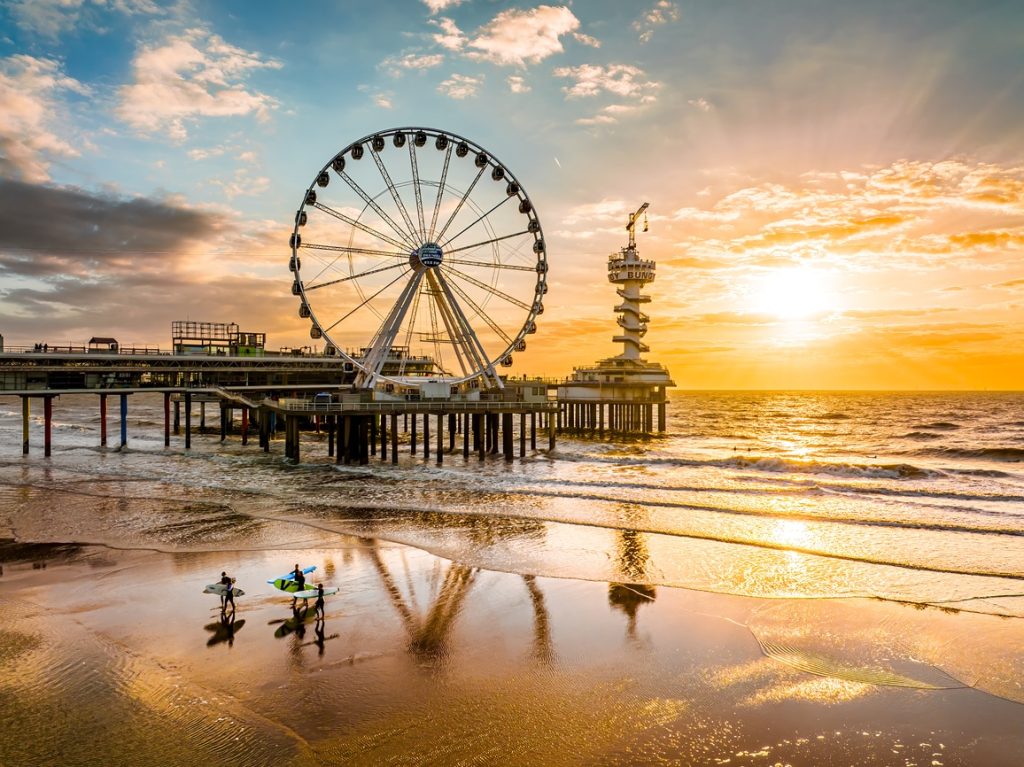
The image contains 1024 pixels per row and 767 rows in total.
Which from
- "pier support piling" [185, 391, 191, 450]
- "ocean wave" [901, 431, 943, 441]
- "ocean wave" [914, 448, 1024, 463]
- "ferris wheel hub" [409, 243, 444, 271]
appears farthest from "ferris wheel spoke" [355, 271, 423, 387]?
"ocean wave" [901, 431, 943, 441]

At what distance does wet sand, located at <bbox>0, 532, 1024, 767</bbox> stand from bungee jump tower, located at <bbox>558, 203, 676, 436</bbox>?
1937 inches

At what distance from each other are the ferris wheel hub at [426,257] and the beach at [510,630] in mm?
16591

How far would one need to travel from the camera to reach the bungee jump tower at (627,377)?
216 ft

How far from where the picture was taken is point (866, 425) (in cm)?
Result: 8700

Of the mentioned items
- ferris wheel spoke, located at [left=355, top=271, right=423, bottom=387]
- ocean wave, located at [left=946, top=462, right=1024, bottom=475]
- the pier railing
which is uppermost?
ferris wheel spoke, located at [left=355, top=271, right=423, bottom=387]

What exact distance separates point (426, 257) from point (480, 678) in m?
32.8

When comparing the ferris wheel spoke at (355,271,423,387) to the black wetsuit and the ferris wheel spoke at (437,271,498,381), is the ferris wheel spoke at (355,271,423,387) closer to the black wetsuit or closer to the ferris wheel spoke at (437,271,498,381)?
the ferris wheel spoke at (437,271,498,381)

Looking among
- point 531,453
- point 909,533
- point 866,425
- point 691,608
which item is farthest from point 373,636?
point 866,425

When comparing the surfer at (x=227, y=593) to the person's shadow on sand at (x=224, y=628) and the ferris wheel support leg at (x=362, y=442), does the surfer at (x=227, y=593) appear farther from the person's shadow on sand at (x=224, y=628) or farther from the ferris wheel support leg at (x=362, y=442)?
the ferris wheel support leg at (x=362, y=442)

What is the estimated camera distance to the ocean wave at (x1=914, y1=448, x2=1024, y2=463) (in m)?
50.2

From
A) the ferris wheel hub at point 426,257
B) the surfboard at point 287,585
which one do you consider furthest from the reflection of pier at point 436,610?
the ferris wheel hub at point 426,257

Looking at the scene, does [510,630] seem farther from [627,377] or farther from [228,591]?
[627,377]

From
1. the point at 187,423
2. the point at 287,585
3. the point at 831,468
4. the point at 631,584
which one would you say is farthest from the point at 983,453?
the point at 187,423

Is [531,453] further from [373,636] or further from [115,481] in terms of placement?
[373,636]
